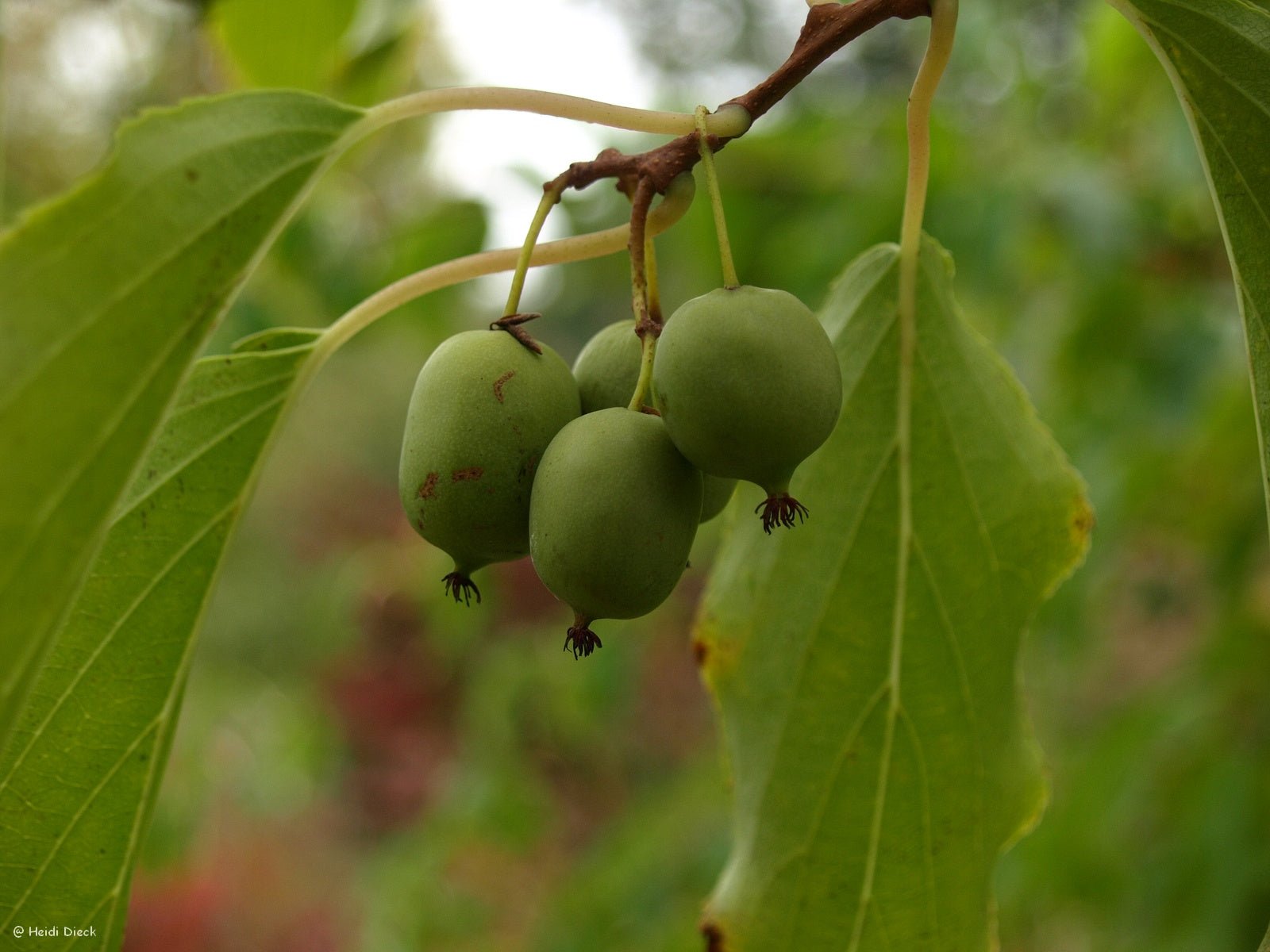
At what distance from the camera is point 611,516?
3.21 feet

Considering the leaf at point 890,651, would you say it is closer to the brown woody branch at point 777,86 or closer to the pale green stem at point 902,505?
the pale green stem at point 902,505

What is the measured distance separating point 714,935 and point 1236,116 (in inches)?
42.1

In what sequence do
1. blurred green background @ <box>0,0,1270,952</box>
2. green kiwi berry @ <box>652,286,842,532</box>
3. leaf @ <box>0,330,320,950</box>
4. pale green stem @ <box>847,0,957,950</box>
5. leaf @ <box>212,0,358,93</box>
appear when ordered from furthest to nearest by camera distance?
1. blurred green background @ <box>0,0,1270,952</box>
2. leaf @ <box>212,0,358,93</box>
3. pale green stem @ <box>847,0,957,950</box>
4. leaf @ <box>0,330,320,950</box>
5. green kiwi berry @ <box>652,286,842,532</box>

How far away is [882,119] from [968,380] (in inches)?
75.4

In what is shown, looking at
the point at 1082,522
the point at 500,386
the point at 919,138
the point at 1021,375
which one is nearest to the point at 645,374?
the point at 500,386

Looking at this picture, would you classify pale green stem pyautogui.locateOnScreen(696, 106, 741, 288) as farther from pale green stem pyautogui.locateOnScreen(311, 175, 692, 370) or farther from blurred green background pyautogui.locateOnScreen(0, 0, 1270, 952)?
blurred green background pyautogui.locateOnScreen(0, 0, 1270, 952)

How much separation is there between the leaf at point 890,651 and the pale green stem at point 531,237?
478mm

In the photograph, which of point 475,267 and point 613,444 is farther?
point 475,267

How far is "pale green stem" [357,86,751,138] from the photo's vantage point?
1108 mm

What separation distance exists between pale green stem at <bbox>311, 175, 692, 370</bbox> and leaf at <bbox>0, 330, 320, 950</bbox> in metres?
0.09

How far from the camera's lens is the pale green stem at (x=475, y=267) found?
3.94 ft

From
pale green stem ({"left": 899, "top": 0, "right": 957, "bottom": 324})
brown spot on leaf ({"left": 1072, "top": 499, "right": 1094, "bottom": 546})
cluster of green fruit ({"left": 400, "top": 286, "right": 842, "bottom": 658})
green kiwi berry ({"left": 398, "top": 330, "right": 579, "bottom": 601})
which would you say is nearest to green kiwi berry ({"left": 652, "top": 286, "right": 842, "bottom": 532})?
cluster of green fruit ({"left": 400, "top": 286, "right": 842, "bottom": 658})

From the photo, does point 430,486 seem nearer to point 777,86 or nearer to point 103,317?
point 103,317

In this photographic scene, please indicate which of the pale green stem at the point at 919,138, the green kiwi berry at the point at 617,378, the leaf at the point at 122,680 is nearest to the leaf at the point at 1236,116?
the pale green stem at the point at 919,138
